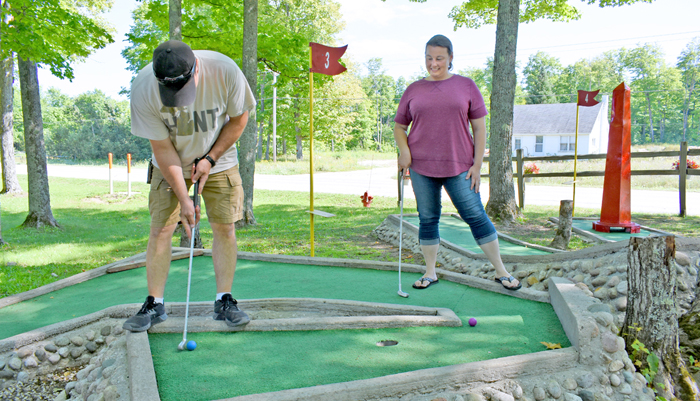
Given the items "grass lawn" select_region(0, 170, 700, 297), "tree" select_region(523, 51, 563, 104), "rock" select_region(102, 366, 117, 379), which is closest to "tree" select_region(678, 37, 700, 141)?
"tree" select_region(523, 51, 563, 104)

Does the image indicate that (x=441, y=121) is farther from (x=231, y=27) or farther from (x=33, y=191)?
(x=33, y=191)

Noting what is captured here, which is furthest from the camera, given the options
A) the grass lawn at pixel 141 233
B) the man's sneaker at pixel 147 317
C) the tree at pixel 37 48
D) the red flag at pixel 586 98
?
the red flag at pixel 586 98

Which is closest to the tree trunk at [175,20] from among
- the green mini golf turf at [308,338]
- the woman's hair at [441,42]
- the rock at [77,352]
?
the green mini golf turf at [308,338]

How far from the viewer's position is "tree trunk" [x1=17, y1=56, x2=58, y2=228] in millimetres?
8234

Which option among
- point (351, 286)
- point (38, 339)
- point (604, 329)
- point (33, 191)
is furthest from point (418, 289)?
point (33, 191)

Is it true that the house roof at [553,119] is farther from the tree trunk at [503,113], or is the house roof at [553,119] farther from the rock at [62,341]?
the rock at [62,341]

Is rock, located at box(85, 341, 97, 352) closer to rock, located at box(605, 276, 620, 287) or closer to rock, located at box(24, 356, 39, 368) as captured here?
rock, located at box(24, 356, 39, 368)

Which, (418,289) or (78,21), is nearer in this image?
(418,289)

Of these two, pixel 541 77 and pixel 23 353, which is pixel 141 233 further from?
pixel 541 77

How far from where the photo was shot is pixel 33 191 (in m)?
8.62

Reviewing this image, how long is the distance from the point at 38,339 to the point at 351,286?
2194mm

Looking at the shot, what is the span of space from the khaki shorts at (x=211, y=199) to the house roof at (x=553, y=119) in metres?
40.1

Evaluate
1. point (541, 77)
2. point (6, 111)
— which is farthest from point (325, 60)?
point (541, 77)

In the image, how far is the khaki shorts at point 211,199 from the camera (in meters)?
2.87
